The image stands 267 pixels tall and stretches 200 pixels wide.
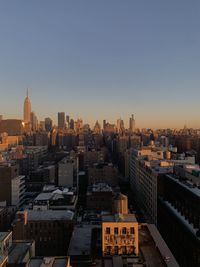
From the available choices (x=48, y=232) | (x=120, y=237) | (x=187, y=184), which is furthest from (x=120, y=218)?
(x=48, y=232)

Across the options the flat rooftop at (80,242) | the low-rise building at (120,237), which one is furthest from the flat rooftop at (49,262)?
the flat rooftop at (80,242)

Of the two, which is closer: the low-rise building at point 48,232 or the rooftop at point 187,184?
the rooftop at point 187,184

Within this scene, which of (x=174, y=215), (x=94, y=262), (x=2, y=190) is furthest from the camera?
(x=2, y=190)

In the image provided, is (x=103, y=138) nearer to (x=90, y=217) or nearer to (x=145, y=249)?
(x=90, y=217)

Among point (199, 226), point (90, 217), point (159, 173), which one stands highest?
point (159, 173)

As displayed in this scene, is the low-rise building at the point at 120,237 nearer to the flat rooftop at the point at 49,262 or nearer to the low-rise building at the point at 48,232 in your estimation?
the flat rooftop at the point at 49,262

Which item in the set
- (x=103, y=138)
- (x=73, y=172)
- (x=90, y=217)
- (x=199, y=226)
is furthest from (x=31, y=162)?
(x=103, y=138)

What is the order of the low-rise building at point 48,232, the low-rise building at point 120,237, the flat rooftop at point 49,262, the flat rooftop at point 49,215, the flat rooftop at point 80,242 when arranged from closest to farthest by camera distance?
the flat rooftop at point 49,262
the low-rise building at point 120,237
the flat rooftop at point 80,242
the low-rise building at point 48,232
the flat rooftop at point 49,215

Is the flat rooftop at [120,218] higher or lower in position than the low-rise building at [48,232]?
higher

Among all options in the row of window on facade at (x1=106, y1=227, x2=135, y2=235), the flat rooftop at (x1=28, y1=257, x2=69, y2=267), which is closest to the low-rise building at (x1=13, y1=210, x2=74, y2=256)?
the row of window on facade at (x1=106, y1=227, x2=135, y2=235)
